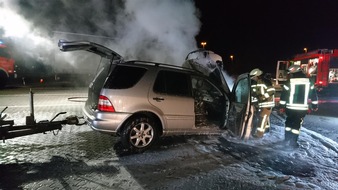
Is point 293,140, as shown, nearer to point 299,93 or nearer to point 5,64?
point 299,93

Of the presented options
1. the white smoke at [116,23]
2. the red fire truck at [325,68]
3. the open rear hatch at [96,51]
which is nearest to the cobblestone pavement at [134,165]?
the open rear hatch at [96,51]

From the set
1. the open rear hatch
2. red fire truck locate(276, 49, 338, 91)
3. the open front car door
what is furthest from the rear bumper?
red fire truck locate(276, 49, 338, 91)

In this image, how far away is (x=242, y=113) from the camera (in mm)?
5699

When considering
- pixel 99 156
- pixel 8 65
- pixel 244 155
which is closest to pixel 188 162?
pixel 244 155

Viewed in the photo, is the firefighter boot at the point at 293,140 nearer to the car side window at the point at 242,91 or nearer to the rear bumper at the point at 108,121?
the car side window at the point at 242,91

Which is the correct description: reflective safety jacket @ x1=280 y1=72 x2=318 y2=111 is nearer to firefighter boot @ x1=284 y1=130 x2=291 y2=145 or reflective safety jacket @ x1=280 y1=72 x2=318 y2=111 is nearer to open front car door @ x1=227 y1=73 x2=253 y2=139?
firefighter boot @ x1=284 y1=130 x2=291 y2=145

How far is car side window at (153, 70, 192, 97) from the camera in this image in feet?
17.5

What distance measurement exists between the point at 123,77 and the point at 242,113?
2576 millimetres

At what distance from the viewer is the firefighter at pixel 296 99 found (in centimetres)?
585

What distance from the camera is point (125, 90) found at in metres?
4.96

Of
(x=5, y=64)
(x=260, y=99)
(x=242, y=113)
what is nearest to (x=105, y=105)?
(x=242, y=113)

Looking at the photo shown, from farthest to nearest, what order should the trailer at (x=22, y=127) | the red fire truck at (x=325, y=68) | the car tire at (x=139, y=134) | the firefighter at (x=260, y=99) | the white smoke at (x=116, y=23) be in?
the red fire truck at (x=325, y=68) < the white smoke at (x=116, y=23) < the firefighter at (x=260, y=99) < the car tire at (x=139, y=134) < the trailer at (x=22, y=127)

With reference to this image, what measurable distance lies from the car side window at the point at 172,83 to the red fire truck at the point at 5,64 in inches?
560

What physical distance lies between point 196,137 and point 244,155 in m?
1.39
